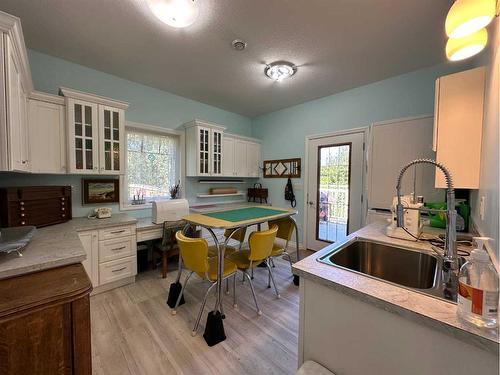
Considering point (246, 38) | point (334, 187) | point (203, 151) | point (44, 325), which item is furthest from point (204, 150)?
point (44, 325)

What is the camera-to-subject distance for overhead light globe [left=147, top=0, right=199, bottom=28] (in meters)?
1.47

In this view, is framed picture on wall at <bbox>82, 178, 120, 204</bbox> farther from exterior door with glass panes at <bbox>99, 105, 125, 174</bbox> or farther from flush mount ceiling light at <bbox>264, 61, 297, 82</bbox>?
flush mount ceiling light at <bbox>264, 61, 297, 82</bbox>

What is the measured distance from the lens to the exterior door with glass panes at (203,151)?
11.4ft

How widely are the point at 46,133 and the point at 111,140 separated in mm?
586

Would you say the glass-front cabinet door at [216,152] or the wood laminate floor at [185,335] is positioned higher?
the glass-front cabinet door at [216,152]

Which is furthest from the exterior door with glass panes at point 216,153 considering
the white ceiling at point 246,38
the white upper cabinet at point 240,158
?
the white ceiling at point 246,38

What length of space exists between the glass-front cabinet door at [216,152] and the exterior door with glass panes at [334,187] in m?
1.59

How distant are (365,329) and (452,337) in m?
0.25

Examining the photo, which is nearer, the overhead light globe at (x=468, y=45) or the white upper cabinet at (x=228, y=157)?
the overhead light globe at (x=468, y=45)

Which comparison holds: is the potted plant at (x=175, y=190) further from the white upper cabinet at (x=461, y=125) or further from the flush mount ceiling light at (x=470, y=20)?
the flush mount ceiling light at (x=470, y=20)

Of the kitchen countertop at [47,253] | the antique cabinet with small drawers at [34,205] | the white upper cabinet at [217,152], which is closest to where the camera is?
the kitchen countertop at [47,253]

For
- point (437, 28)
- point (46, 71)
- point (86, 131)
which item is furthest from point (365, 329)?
point (46, 71)

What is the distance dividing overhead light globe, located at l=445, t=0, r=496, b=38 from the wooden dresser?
7.55 ft

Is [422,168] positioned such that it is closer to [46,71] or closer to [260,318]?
[260,318]
